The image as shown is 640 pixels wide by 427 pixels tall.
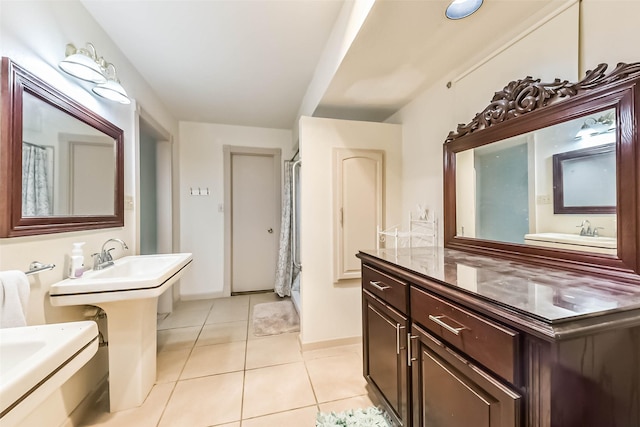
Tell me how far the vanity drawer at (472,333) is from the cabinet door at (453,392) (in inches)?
1.6

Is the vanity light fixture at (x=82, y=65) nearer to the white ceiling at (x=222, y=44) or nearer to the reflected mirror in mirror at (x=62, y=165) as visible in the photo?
the reflected mirror in mirror at (x=62, y=165)

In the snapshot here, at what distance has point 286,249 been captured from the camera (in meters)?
3.34

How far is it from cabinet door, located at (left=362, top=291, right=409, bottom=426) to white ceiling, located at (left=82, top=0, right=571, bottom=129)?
55.3 inches

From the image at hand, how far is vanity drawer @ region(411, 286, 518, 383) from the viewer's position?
668 millimetres

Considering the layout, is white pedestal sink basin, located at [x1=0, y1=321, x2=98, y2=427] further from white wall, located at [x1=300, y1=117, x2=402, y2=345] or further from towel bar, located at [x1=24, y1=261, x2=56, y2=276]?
white wall, located at [x1=300, y1=117, x2=402, y2=345]

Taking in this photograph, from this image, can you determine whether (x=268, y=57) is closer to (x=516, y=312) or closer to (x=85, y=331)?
(x=85, y=331)

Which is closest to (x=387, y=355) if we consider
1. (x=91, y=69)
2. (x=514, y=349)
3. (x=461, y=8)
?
(x=514, y=349)

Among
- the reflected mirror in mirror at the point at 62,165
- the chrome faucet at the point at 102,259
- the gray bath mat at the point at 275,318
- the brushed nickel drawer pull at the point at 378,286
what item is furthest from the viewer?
the gray bath mat at the point at 275,318

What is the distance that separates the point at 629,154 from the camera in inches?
33.7

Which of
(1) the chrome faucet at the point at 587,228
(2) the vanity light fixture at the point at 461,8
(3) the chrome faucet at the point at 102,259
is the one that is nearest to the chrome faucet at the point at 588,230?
(1) the chrome faucet at the point at 587,228

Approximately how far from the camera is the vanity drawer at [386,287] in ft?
3.75

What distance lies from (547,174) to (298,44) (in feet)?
5.77

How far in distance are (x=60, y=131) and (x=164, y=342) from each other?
1.88 meters

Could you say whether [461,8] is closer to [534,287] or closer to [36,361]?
[534,287]
